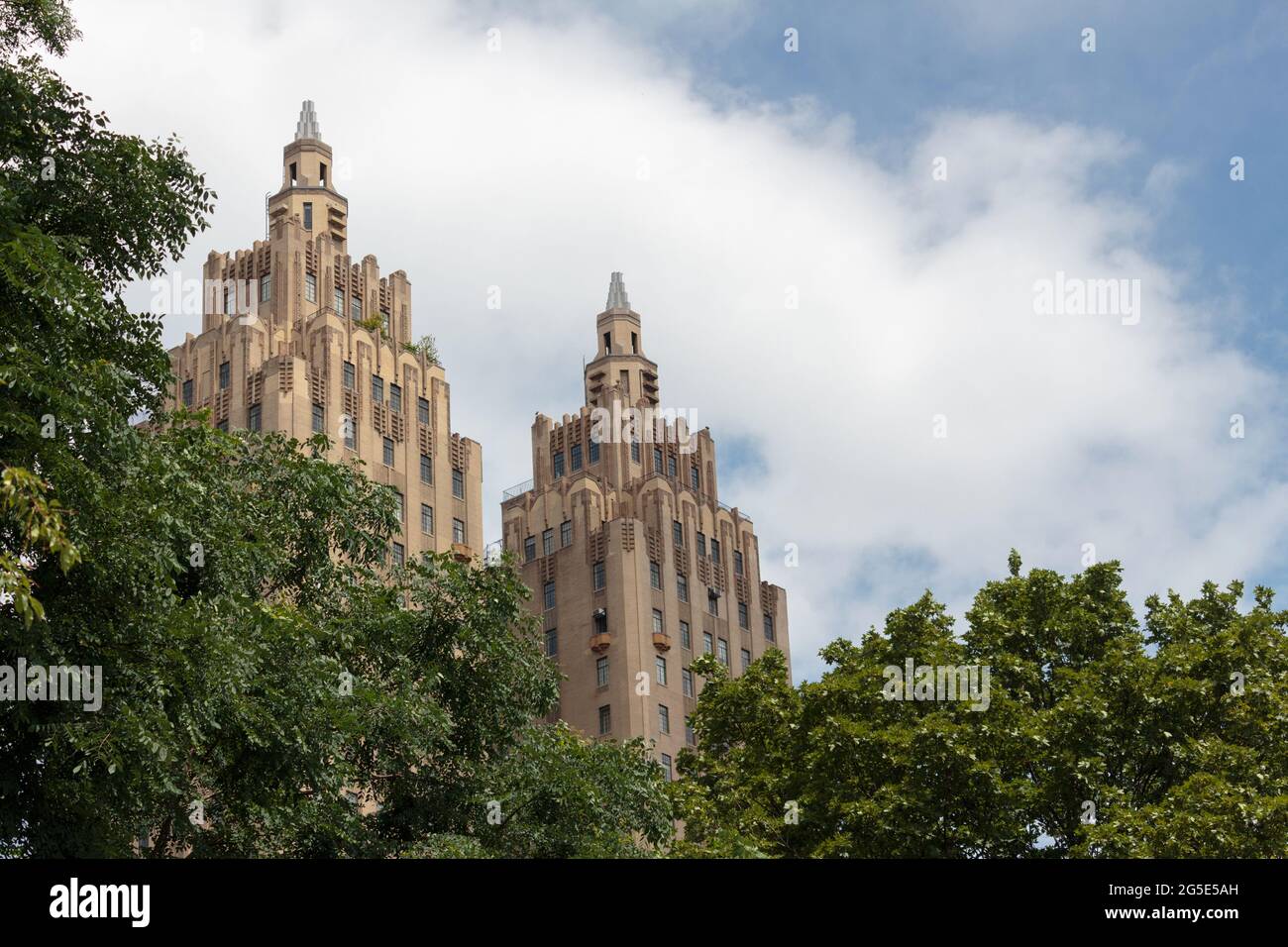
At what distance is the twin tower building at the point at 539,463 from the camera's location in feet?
261

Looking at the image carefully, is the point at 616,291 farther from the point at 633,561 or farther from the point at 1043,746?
the point at 1043,746

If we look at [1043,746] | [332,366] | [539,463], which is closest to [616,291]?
[539,463]

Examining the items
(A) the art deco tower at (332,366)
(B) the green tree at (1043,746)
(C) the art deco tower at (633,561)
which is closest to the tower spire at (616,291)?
(C) the art deco tower at (633,561)

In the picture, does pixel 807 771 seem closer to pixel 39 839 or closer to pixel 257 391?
pixel 39 839

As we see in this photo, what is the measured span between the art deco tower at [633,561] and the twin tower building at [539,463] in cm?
12

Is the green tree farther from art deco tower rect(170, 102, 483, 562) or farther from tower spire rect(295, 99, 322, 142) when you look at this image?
tower spire rect(295, 99, 322, 142)

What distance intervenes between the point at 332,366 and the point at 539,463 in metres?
23.5

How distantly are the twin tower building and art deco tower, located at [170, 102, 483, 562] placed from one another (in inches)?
3.8

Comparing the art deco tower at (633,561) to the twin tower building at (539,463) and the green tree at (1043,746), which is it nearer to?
the twin tower building at (539,463)

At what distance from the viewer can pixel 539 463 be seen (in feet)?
331
